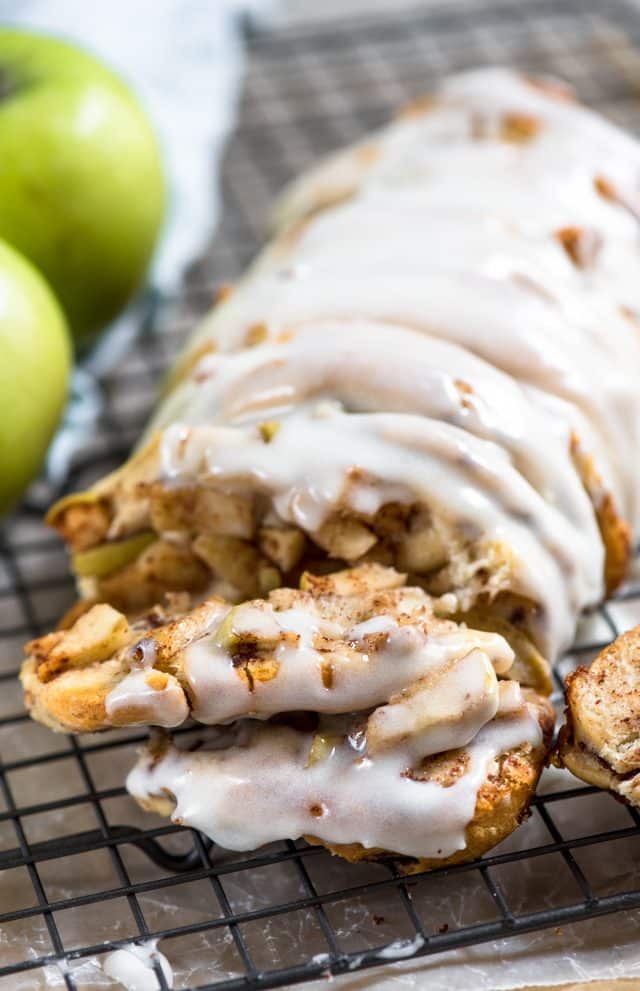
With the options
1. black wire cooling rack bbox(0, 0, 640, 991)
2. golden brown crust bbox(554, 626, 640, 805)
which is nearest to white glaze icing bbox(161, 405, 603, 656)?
golden brown crust bbox(554, 626, 640, 805)

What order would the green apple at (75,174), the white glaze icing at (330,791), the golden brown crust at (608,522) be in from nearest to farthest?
the white glaze icing at (330,791)
the golden brown crust at (608,522)
the green apple at (75,174)

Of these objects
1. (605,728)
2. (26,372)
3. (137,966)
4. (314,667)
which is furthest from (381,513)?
(26,372)

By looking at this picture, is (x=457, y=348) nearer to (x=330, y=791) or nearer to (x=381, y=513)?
(x=381, y=513)

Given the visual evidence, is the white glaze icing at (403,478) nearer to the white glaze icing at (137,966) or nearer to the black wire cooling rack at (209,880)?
the black wire cooling rack at (209,880)

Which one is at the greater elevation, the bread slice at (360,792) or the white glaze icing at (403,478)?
the white glaze icing at (403,478)

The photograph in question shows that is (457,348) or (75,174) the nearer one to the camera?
(457,348)

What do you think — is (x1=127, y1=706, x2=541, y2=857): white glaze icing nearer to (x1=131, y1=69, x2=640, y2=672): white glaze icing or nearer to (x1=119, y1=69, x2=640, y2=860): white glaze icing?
(x1=119, y1=69, x2=640, y2=860): white glaze icing

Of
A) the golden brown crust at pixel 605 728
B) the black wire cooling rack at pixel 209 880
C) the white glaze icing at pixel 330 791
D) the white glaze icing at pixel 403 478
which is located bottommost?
the black wire cooling rack at pixel 209 880

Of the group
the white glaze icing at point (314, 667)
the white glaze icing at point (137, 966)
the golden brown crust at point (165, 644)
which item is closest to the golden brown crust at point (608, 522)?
the golden brown crust at point (165, 644)
